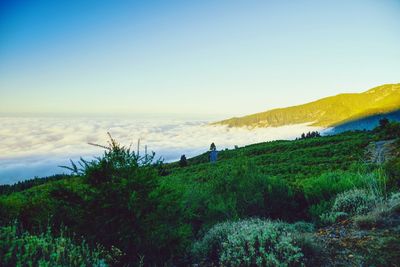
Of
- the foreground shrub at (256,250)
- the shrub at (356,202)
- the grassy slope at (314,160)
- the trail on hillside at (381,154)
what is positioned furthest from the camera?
the grassy slope at (314,160)

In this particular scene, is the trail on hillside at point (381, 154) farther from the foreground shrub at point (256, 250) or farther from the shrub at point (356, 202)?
the foreground shrub at point (256, 250)

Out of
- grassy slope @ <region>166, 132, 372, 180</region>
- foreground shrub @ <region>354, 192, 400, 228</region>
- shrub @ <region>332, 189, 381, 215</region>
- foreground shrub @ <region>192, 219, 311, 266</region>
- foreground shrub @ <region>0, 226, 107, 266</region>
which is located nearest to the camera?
foreground shrub @ <region>0, 226, 107, 266</region>

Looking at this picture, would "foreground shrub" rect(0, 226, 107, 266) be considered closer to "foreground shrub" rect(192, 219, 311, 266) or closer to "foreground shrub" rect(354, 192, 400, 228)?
"foreground shrub" rect(192, 219, 311, 266)

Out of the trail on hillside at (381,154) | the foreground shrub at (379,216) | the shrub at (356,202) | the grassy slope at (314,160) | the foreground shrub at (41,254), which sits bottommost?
the grassy slope at (314,160)

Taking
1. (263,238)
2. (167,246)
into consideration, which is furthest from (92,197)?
(263,238)

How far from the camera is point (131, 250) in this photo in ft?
22.0

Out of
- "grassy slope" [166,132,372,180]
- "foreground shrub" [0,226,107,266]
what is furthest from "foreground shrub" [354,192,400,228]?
"grassy slope" [166,132,372,180]

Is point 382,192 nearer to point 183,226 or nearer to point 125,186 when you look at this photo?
point 183,226

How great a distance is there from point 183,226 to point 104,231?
1.70m

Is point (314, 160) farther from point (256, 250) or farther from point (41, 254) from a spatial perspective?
point (41, 254)

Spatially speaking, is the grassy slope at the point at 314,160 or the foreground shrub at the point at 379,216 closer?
the foreground shrub at the point at 379,216

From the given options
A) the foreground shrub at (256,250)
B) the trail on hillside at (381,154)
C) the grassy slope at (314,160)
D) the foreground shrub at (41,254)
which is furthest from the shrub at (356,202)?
the grassy slope at (314,160)

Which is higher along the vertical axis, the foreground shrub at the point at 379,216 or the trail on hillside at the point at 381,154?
the foreground shrub at the point at 379,216

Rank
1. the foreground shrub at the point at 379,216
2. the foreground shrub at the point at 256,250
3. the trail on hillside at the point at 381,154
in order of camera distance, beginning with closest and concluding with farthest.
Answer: the foreground shrub at the point at 256,250, the foreground shrub at the point at 379,216, the trail on hillside at the point at 381,154
